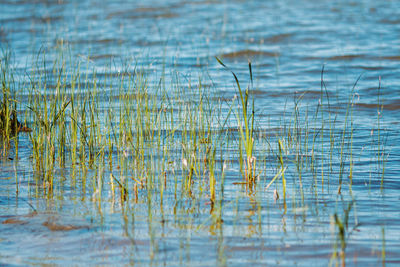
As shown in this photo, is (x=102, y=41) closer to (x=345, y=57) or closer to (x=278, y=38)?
(x=278, y=38)

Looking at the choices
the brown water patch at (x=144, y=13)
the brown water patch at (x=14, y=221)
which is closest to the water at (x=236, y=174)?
the brown water patch at (x=14, y=221)

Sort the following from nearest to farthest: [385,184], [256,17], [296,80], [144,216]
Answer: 1. [144,216]
2. [385,184]
3. [296,80]
4. [256,17]

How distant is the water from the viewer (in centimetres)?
305

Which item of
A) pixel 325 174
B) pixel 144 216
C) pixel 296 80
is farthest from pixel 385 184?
pixel 296 80

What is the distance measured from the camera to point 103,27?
44.2 ft

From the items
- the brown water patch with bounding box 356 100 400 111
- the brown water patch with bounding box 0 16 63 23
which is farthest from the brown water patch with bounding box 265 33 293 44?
the brown water patch with bounding box 0 16 63 23

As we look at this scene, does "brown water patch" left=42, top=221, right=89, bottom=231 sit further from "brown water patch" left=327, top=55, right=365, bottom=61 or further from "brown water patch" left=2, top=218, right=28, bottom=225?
"brown water patch" left=327, top=55, right=365, bottom=61

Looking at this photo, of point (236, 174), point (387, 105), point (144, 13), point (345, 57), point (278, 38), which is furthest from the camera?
point (144, 13)

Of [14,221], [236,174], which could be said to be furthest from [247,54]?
[14,221]

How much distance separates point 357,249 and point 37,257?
1.73 meters

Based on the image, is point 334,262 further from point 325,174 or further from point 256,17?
point 256,17

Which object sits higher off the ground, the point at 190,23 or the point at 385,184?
the point at 190,23

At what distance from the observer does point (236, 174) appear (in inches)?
174

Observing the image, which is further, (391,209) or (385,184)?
(385,184)
